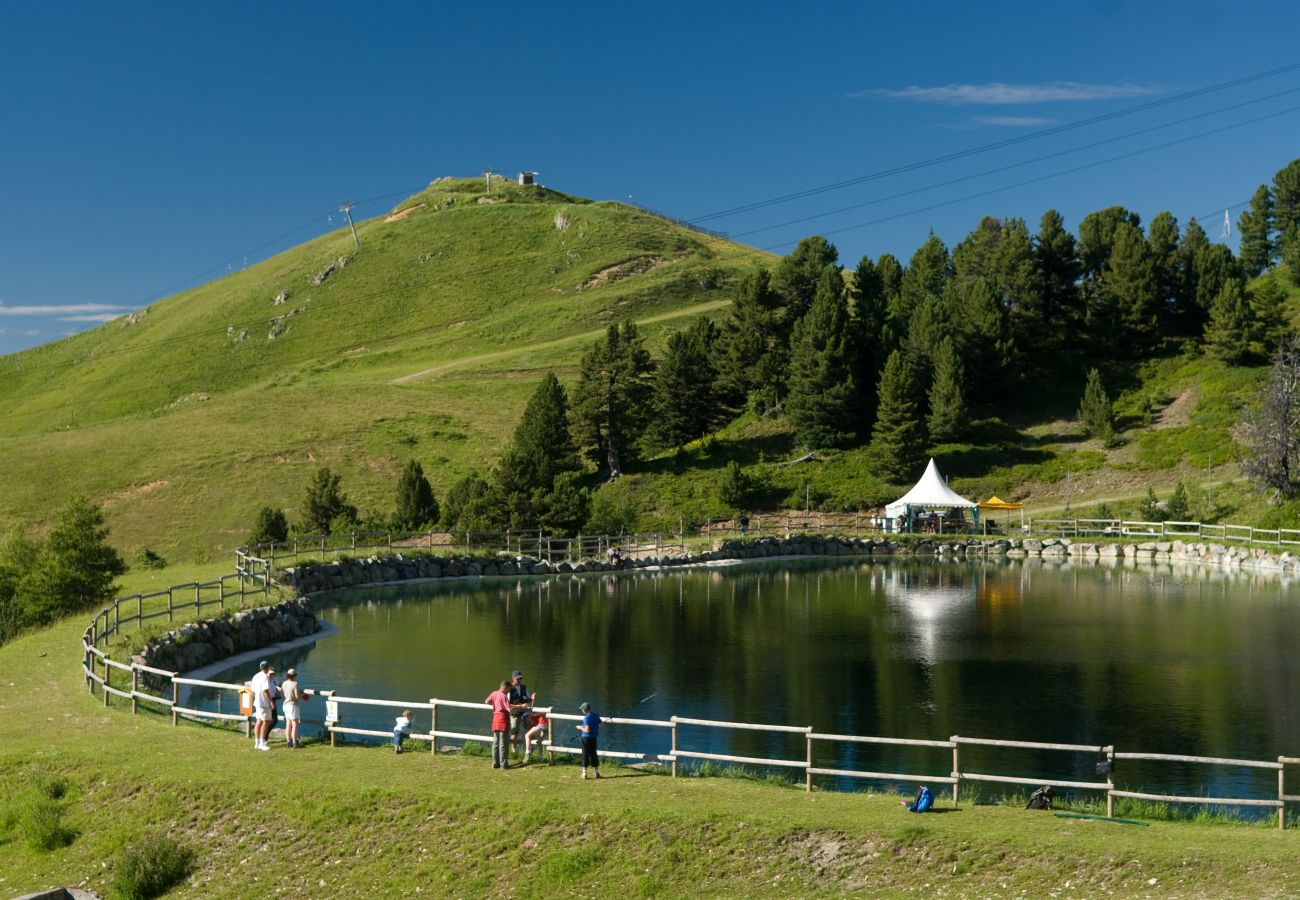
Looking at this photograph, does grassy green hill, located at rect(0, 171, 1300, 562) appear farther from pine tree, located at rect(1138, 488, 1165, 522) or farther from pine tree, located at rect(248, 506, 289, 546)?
pine tree, located at rect(248, 506, 289, 546)

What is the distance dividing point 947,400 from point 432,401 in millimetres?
48246

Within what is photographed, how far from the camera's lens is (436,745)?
79.5ft

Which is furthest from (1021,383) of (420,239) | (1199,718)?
(420,239)

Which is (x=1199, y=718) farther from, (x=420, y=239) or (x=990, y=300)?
(x=420, y=239)

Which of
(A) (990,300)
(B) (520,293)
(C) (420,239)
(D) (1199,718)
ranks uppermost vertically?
(C) (420,239)

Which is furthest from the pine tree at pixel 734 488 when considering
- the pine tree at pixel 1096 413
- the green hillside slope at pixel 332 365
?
the pine tree at pixel 1096 413

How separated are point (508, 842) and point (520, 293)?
152 metres

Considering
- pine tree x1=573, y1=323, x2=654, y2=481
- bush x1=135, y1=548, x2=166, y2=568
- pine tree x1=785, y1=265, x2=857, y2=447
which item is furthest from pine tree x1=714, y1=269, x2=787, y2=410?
bush x1=135, y1=548, x2=166, y2=568

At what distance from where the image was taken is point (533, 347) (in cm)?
13850

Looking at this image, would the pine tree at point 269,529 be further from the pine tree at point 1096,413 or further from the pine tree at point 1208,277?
the pine tree at point 1208,277

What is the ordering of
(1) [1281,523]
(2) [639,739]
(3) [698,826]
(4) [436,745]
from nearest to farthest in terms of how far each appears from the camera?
(3) [698,826]
(4) [436,745]
(2) [639,739]
(1) [1281,523]

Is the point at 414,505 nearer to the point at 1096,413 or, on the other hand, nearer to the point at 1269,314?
the point at 1096,413

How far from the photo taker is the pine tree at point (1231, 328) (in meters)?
93.6

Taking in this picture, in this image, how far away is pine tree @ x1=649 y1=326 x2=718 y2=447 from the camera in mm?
88125
